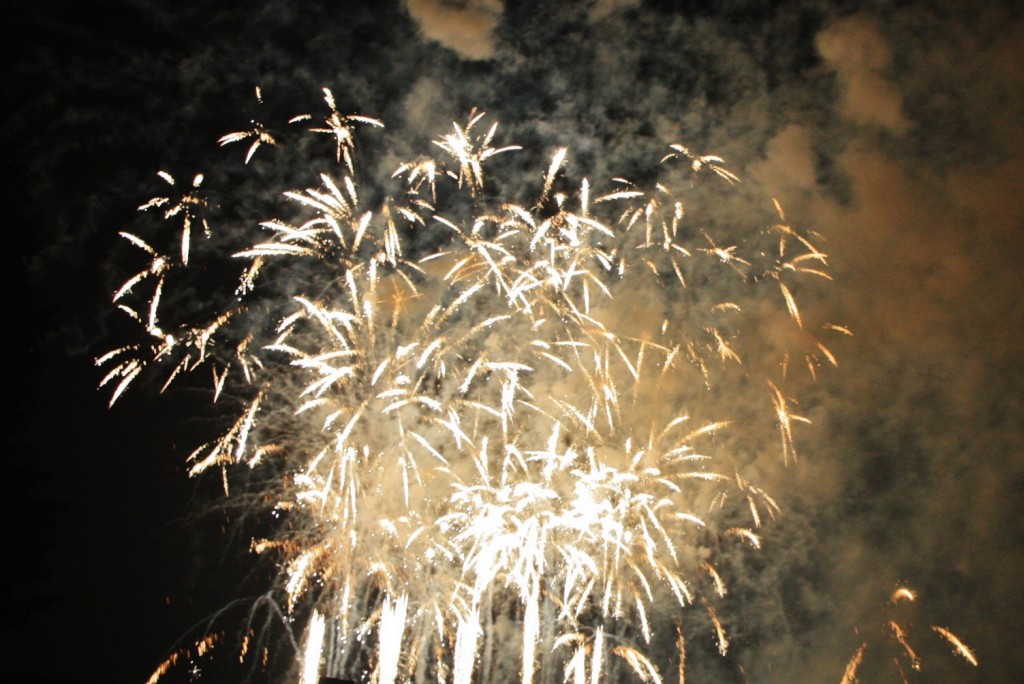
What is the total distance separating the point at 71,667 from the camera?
21.5m

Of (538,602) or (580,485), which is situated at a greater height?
(580,485)

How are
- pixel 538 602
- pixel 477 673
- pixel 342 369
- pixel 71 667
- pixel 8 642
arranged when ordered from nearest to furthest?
pixel 342 369, pixel 538 602, pixel 477 673, pixel 8 642, pixel 71 667

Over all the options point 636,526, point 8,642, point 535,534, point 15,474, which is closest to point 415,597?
point 535,534

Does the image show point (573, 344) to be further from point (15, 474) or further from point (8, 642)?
point (8, 642)

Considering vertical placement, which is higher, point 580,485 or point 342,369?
point 342,369

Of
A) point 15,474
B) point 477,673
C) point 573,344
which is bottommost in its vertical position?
point 477,673

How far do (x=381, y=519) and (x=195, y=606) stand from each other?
36.7 ft

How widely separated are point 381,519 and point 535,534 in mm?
2454

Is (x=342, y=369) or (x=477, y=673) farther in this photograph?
(x=477, y=673)

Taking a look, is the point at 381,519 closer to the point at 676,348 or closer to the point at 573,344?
the point at 573,344

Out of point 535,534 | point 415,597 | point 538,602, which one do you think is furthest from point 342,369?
point 538,602

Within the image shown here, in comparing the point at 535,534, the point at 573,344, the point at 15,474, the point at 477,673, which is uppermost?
the point at 573,344

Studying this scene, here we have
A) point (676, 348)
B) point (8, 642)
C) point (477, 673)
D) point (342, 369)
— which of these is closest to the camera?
point (342, 369)

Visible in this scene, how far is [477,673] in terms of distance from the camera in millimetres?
18531
